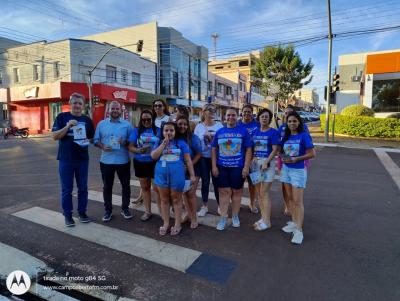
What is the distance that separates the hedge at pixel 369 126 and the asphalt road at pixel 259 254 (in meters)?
13.9

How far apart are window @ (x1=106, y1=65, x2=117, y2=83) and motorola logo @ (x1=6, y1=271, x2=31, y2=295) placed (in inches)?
1064

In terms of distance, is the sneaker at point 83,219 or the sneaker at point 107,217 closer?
the sneaker at point 83,219

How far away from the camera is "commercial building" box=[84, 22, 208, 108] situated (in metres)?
33.5

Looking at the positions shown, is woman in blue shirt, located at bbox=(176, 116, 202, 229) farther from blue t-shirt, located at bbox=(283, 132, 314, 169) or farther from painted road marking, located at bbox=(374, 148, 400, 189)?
painted road marking, located at bbox=(374, 148, 400, 189)

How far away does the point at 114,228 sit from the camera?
14.3ft

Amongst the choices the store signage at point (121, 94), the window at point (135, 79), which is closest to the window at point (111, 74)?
the store signage at point (121, 94)

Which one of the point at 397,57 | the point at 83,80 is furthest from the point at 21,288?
the point at 83,80

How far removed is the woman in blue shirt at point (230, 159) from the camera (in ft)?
13.8

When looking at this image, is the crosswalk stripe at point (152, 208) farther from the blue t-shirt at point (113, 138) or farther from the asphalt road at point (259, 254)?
the blue t-shirt at point (113, 138)

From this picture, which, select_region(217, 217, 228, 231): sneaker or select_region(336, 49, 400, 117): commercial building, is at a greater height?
select_region(336, 49, 400, 117): commercial building

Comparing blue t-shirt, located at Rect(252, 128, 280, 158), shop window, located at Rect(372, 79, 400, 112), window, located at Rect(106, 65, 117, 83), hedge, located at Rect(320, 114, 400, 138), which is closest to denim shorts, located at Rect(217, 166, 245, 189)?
blue t-shirt, located at Rect(252, 128, 280, 158)

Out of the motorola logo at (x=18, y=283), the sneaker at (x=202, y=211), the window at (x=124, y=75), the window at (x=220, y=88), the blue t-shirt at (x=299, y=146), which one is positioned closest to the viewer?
the motorola logo at (x=18, y=283)

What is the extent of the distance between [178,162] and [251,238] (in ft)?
4.82

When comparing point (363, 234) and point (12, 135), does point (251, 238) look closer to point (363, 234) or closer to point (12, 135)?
point (363, 234)
